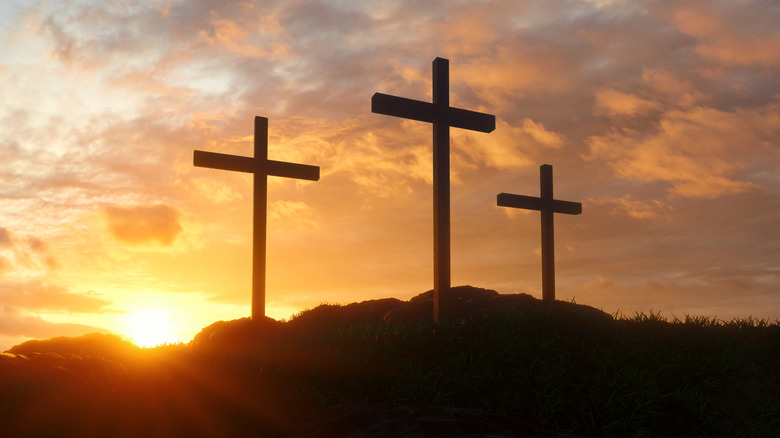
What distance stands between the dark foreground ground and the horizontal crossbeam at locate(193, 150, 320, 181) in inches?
199

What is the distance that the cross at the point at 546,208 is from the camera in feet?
46.5

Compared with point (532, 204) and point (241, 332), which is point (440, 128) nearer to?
point (532, 204)

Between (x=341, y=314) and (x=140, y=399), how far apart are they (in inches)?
303

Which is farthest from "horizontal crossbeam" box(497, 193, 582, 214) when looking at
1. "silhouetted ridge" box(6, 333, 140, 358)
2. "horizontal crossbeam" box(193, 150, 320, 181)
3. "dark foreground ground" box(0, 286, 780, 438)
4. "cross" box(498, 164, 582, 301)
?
"silhouetted ridge" box(6, 333, 140, 358)

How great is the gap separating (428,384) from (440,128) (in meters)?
5.86

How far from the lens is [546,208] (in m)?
14.6

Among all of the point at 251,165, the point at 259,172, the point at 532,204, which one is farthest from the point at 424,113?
the point at 532,204

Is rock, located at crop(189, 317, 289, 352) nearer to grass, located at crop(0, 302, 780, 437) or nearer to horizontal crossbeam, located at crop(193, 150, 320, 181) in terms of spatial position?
horizontal crossbeam, located at crop(193, 150, 320, 181)

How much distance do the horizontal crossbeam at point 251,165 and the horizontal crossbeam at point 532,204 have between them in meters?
4.02

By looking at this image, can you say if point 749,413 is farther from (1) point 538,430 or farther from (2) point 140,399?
(2) point 140,399

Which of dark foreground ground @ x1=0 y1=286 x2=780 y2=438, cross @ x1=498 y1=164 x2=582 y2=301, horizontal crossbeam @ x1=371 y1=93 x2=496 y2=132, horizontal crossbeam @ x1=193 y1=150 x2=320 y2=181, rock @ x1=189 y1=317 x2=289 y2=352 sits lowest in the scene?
dark foreground ground @ x1=0 y1=286 x2=780 y2=438

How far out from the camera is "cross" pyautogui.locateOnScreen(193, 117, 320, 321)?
12992 mm

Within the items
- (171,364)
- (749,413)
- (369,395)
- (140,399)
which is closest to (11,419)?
(140,399)

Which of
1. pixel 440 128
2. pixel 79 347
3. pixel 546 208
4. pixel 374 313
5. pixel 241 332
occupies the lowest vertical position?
pixel 79 347
